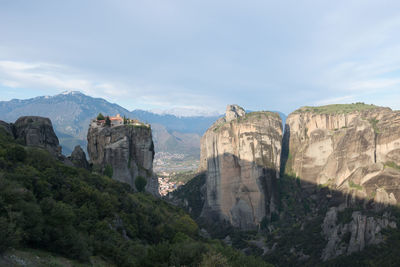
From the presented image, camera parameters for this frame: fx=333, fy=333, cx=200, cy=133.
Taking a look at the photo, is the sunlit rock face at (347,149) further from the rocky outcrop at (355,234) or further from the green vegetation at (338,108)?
the rocky outcrop at (355,234)

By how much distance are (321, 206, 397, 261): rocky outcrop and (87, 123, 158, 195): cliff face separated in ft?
117

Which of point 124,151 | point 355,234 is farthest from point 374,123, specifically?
point 124,151

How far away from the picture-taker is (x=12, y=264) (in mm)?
15812

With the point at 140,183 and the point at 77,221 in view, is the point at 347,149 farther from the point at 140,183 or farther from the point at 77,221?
the point at 77,221

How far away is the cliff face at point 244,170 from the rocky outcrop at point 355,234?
33.6 meters

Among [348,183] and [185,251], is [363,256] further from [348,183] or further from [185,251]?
[185,251]

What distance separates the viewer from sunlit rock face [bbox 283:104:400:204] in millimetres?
77438

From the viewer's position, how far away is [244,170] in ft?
336

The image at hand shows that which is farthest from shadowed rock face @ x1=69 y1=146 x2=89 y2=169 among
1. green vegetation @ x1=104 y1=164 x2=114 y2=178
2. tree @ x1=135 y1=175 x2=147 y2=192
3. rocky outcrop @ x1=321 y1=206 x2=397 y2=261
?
rocky outcrop @ x1=321 y1=206 x2=397 y2=261

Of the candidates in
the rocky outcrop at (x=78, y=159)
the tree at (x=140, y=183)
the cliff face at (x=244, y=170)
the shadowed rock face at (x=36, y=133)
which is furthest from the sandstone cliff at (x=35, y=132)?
the cliff face at (x=244, y=170)

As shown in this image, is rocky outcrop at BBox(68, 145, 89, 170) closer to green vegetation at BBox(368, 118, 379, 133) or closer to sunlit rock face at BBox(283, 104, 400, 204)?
sunlit rock face at BBox(283, 104, 400, 204)

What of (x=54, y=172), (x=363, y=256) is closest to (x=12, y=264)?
(x=54, y=172)

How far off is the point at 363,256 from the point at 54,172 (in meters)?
50.0

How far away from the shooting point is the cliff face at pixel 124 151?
189 ft
